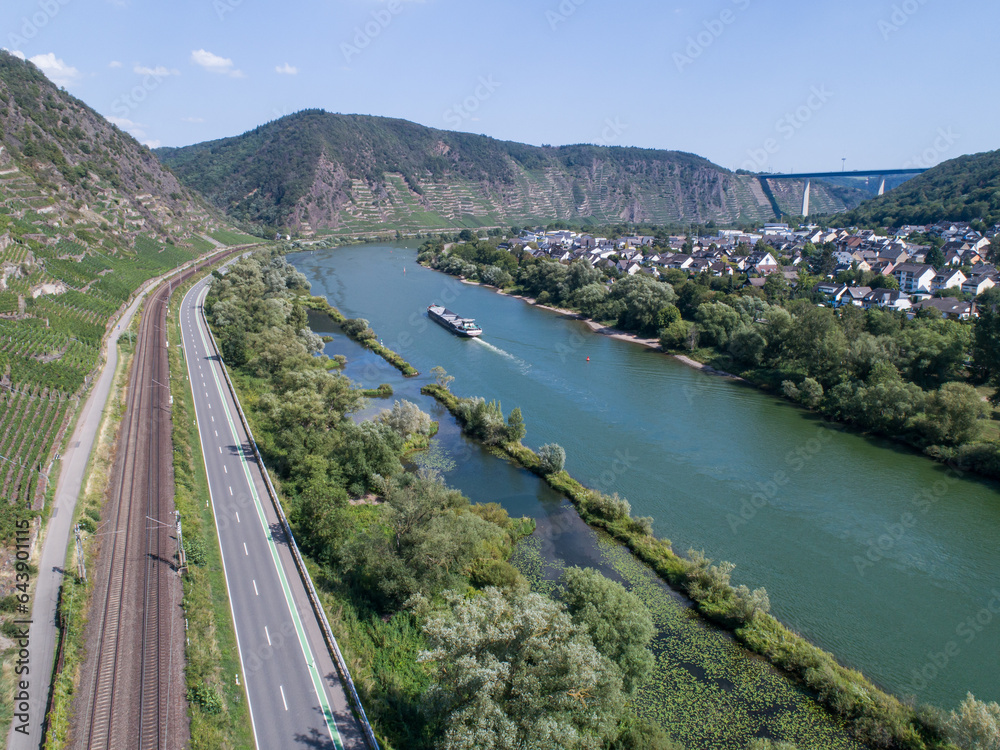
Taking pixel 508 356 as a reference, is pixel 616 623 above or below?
above

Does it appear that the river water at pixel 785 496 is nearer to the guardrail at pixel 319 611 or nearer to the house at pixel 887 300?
the guardrail at pixel 319 611

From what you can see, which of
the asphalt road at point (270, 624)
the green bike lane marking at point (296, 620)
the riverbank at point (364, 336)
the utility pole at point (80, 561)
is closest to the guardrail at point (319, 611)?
the asphalt road at point (270, 624)

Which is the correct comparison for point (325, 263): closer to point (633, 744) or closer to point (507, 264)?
point (507, 264)

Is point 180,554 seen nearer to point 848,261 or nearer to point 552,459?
point 552,459

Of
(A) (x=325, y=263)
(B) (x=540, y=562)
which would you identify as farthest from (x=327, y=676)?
(A) (x=325, y=263)

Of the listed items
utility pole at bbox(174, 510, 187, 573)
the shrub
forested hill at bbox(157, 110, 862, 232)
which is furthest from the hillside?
forested hill at bbox(157, 110, 862, 232)

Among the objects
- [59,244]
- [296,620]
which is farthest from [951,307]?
[59,244]

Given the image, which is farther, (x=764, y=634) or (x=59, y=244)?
(x=59, y=244)
